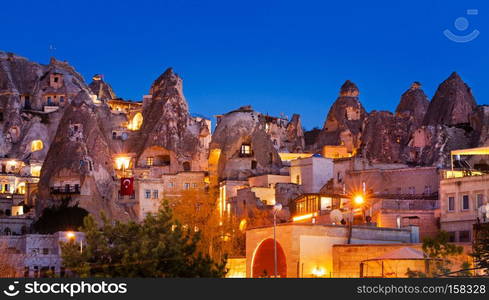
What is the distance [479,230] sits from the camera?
50.0 m

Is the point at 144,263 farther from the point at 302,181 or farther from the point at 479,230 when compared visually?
the point at 302,181

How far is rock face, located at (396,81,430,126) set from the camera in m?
111

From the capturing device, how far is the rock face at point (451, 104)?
98.6 m

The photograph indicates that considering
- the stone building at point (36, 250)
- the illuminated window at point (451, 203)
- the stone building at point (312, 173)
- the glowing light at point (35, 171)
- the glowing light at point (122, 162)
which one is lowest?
the stone building at point (36, 250)

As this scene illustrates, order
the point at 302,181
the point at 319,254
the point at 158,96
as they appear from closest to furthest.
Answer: the point at 319,254
the point at 302,181
the point at 158,96

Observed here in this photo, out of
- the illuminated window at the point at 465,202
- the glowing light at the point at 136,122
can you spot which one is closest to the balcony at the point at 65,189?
the glowing light at the point at 136,122

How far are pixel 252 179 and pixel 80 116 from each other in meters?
24.7

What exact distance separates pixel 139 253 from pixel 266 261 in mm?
11501

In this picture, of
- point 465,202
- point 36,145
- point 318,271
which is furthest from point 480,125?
point 36,145

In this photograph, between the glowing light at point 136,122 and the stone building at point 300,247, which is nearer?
the stone building at point 300,247

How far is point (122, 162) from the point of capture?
355 feet

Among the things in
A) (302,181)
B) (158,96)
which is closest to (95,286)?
(302,181)

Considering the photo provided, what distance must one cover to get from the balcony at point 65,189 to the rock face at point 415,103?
3756 cm

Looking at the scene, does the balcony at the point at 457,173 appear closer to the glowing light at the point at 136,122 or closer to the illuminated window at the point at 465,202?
the illuminated window at the point at 465,202
